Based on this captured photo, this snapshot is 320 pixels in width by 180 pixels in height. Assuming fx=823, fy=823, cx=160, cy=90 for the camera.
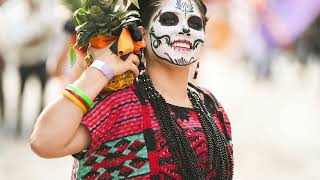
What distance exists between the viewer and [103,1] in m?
2.99

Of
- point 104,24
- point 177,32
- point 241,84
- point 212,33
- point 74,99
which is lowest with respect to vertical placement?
point 241,84

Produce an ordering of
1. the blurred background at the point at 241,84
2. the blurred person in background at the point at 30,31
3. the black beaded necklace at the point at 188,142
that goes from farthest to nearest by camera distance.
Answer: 1. the blurred person in background at the point at 30,31
2. the blurred background at the point at 241,84
3. the black beaded necklace at the point at 188,142

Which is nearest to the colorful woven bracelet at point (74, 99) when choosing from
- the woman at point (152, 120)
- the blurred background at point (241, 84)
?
the woman at point (152, 120)

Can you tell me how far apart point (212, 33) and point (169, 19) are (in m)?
11.8

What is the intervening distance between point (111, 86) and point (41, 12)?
5.96 m

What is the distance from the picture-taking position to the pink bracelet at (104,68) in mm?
2895

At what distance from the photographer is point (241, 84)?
15820 mm

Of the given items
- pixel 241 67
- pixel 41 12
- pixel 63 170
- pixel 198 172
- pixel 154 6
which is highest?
pixel 154 6

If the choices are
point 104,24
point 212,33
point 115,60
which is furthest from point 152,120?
point 212,33

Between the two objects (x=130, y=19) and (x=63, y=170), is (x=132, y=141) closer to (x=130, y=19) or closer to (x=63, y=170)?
(x=130, y=19)

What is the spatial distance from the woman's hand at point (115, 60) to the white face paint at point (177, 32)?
0.27 metres

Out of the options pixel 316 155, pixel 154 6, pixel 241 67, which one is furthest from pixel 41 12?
pixel 241 67

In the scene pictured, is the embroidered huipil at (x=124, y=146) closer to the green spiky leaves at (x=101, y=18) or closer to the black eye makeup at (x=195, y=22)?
the green spiky leaves at (x=101, y=18)

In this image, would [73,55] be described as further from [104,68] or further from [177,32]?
[177,32]
